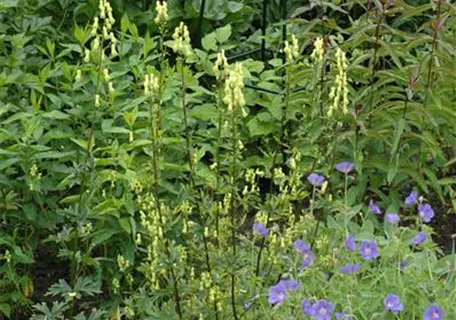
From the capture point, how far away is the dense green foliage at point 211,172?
3.39 meters

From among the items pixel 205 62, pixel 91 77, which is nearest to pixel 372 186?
pixel 205 62

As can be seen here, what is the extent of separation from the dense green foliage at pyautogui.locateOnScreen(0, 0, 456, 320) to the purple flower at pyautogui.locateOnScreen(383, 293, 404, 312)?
14 centimetres

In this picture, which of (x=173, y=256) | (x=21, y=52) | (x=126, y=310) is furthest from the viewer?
(x=21, y=52)

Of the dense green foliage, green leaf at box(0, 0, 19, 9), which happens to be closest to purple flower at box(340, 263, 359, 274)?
the dense green foliage

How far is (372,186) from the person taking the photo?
4.44 metres

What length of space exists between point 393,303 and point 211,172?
Answer: 0.90m

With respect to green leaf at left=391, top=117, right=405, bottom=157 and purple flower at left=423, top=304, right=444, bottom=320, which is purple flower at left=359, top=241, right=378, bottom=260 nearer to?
purple flower at left=423, top=304, right=444, bottom=320

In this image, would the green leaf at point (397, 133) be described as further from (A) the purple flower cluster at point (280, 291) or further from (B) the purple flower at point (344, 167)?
(A) the purple flower cluster at point (280, 291)

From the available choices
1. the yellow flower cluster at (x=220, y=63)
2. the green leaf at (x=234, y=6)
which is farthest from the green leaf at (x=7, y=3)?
the yellow flower cluster at (x=220, y=63)

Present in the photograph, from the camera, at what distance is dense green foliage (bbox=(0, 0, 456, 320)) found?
3387 millimetres

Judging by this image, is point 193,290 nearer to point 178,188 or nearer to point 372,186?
point 178,188

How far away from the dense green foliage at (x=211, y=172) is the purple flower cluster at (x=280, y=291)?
2.0 inches

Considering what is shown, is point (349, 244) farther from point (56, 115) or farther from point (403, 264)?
point (56, 115)

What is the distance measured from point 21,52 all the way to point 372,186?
1463 millimetres
